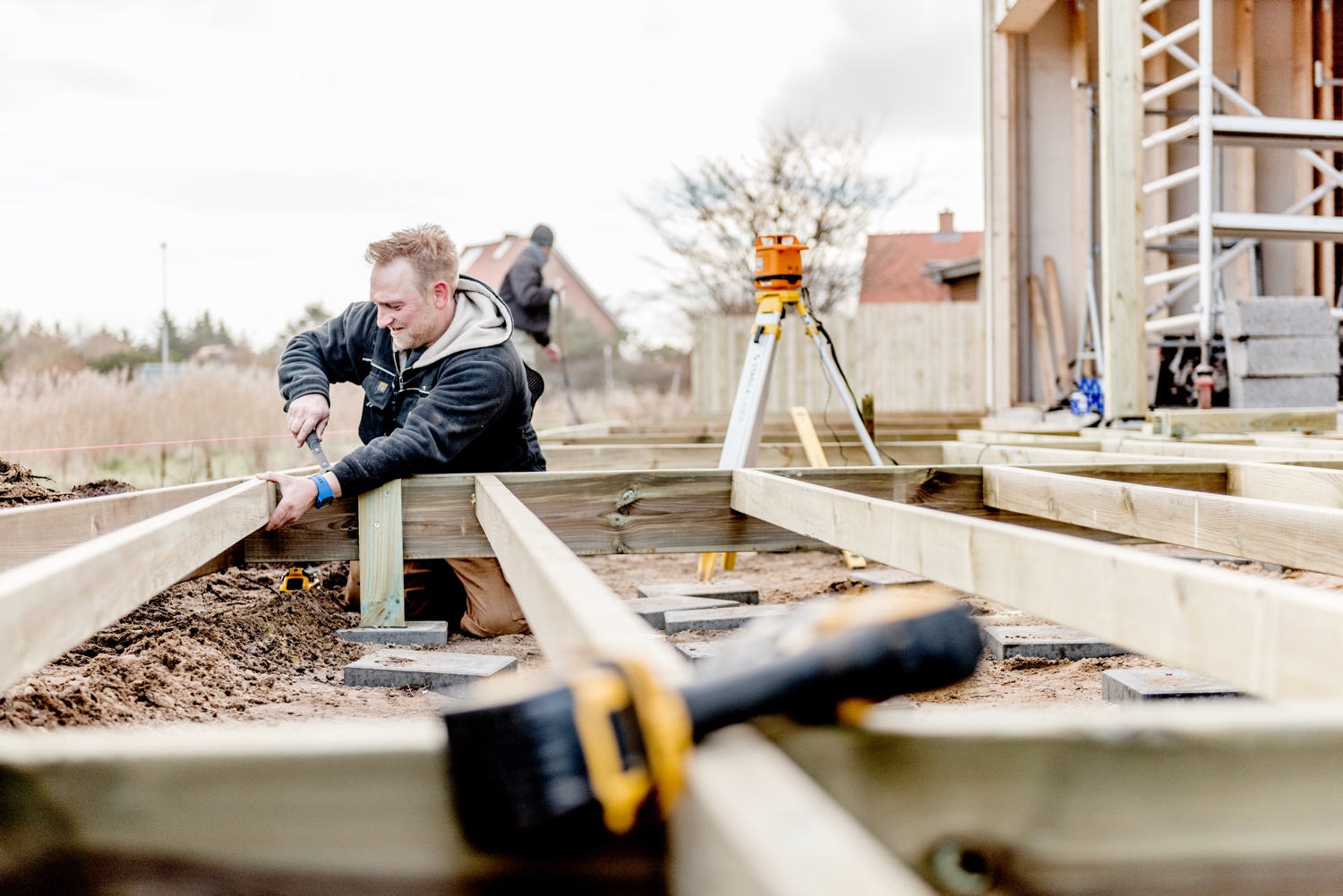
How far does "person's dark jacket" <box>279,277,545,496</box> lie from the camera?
2.90m

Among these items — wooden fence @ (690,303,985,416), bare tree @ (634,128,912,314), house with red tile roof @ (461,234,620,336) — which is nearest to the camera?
wooden fence @ (690,303,985,416)

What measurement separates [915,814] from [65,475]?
503 cm

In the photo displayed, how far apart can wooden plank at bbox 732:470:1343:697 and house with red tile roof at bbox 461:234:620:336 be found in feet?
93.7

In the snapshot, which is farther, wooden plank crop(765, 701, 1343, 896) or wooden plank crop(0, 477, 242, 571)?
wooden plank crop(0, 477, 242, 571)

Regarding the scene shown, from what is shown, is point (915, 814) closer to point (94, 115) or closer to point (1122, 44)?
point (1122, 44)

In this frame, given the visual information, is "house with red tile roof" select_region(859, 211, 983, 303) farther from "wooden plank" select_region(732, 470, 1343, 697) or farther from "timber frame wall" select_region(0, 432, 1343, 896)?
"timber frame wall" select_region(0, 432, 1343, 896)

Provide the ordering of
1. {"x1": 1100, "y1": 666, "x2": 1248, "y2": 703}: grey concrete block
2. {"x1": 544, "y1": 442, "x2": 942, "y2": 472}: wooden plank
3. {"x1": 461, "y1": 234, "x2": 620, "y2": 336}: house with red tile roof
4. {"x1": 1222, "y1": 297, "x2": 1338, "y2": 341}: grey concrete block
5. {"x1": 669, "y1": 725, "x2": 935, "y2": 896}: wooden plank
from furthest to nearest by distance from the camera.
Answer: {"x1": 461, "y1": 234, "x2": 620, "y2": 336}: house with red tile roof → {"x1": 1222, "y1": 297, "x2": 1338, "y2": 341}: grey concrete block → {"x1": 544, "y1": 442, "x2": 942, "y2": 472}: wooden plank → {"x1": 1100, "y1": 666, "x2": 1248, "y2": 703}: grey concrete block → {"x1": 669, "y1": 725, "x2": 935, "y2": 896}: wooden plank

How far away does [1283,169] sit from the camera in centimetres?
883

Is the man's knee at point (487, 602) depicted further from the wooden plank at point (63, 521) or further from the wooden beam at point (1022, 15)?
the wooden beam at point (1022, 15)

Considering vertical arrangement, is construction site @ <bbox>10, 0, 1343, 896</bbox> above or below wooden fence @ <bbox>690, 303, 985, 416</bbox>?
below

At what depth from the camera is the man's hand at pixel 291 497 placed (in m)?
2.69

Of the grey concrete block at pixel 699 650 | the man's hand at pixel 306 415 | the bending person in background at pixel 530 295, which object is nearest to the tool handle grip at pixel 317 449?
the man's hand at pixel 306 415

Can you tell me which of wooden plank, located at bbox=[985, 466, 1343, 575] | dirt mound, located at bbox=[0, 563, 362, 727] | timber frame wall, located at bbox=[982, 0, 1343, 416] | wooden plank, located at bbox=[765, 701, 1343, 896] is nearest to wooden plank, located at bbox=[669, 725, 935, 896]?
wooden plank, located at bbox=[765, 701, 1343, 896]

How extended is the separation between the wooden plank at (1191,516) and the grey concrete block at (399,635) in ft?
5.70
